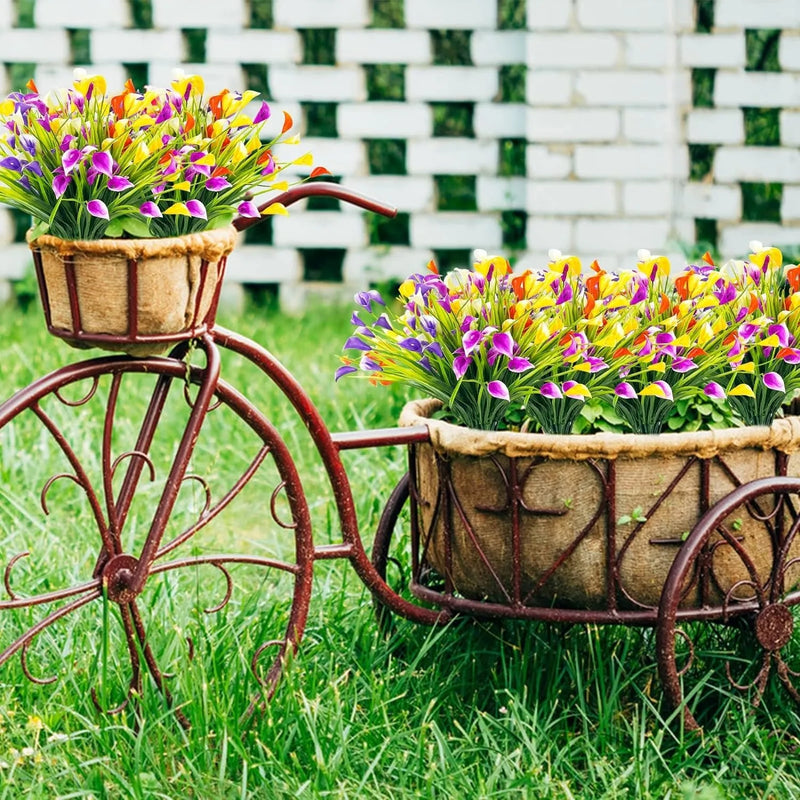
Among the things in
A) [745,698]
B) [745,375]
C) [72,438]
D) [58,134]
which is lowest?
[745,698]

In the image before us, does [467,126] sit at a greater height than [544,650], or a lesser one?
greater

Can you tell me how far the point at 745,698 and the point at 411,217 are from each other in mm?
3297

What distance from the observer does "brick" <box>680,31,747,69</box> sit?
5098 millimetres

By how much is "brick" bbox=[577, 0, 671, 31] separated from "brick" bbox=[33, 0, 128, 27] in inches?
71.1

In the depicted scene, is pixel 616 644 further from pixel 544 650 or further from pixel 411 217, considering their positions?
pixel 411 217

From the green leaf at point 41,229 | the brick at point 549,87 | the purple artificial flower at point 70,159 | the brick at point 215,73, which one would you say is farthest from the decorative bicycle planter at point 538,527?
the brick at point 215,73

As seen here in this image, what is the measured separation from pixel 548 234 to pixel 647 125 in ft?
1.74

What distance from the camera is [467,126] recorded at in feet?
18.7

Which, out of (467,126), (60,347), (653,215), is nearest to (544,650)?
(60,347)

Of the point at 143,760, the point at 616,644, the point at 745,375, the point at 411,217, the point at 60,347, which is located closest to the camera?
the point at 143,760

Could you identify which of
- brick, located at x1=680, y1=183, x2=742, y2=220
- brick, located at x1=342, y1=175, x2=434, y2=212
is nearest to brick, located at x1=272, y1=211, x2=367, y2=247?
brick, located at x1=342, y1=175, x2=434, y2=212

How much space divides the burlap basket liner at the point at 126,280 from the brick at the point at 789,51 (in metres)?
3.61

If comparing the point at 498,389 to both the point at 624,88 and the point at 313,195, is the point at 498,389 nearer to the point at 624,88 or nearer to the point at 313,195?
the point at 313,195

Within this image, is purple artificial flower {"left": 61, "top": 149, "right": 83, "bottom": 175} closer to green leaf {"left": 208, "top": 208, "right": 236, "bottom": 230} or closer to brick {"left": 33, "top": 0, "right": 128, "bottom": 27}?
green leaf {"left": 208, "top": 208, "right": 236, "bottom": 230}
